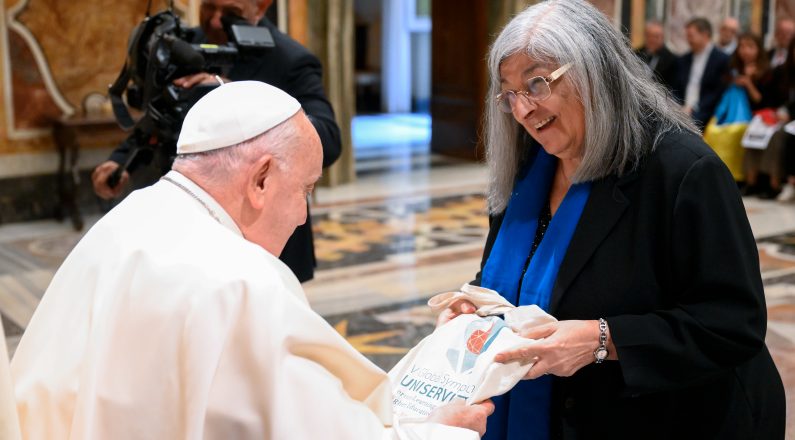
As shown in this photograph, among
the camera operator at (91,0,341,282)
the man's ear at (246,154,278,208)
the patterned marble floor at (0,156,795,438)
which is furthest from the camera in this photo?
the patterned marble floor at (0,156,795,438)

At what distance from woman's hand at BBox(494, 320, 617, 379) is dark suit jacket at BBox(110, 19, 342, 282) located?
1.72 metres

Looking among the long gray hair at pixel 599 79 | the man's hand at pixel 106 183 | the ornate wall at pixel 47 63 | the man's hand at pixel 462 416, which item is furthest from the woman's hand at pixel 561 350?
the ornate wall at pixel 47 63

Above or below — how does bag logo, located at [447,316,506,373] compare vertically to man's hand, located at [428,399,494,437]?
above

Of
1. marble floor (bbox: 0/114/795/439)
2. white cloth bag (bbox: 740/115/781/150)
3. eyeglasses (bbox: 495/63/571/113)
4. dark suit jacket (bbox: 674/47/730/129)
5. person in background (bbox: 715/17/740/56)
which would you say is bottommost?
marble floor (bbox: 0/114/795/439)

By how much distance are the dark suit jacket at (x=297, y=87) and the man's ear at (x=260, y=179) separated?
6.41 feet

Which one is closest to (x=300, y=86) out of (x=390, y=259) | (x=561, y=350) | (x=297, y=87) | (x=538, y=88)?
(x=297, y=87)

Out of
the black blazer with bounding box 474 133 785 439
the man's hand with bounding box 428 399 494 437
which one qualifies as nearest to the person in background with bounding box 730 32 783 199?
the black blazer with bounding box 474 133 785 439

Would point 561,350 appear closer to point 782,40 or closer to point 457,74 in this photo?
point 782,40

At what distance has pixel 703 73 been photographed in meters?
10.9

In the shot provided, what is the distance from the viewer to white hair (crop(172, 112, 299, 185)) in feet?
5.82

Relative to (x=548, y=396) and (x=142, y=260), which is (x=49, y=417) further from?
(x=548, y=396)

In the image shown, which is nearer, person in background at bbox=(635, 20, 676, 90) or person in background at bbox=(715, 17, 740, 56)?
person in background at bbox=(635, 20, 676, 90)

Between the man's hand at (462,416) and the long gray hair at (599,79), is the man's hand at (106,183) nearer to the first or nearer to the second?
the long gray hair at (599,79)

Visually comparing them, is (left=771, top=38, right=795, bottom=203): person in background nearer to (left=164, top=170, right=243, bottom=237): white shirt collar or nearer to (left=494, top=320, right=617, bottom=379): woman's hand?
(left=494, top=320, right=617, bottom=379): woman's hand
